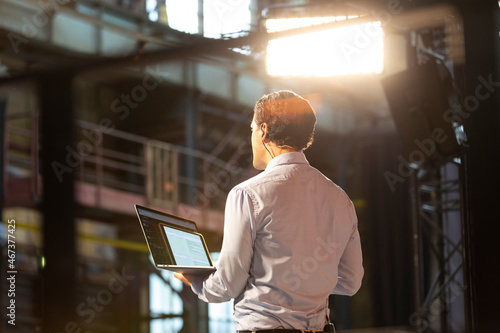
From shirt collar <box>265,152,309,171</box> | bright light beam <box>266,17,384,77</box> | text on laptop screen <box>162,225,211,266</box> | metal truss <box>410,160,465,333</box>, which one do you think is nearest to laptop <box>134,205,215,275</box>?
text on laptop screen <box>162,225,211,266</box>

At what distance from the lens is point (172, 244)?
1483 mm

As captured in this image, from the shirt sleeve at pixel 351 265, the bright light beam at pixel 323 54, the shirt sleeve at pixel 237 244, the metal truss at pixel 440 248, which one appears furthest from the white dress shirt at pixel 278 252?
the bright light beam at pixel 323 54

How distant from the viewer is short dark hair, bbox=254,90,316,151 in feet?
4.56

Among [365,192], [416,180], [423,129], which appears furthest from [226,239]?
[365,192]

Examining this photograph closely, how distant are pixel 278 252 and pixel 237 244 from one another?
0.09 meters

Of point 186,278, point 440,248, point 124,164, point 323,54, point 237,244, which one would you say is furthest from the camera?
point 124,164

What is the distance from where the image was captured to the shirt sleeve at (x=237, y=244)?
4.31 feet

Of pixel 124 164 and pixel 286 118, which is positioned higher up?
pixel 124 164

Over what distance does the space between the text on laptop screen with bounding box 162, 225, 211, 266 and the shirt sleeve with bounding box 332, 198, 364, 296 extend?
0.34 meters

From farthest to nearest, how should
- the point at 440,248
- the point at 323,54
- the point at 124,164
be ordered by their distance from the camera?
the point at 124,164
the point at 323,54
the point at 440,248

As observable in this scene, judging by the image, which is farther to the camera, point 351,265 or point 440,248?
point 440,248

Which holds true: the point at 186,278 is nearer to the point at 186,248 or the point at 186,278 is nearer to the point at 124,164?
the point at 186,248

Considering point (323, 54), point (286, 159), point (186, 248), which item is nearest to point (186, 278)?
point (186, 248)

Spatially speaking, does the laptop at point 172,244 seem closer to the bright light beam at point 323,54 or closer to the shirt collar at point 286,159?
the shirt collar at point 286,159
